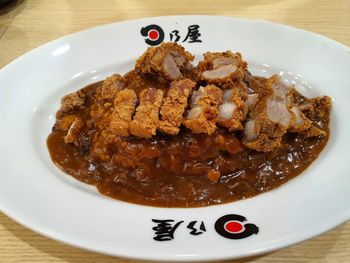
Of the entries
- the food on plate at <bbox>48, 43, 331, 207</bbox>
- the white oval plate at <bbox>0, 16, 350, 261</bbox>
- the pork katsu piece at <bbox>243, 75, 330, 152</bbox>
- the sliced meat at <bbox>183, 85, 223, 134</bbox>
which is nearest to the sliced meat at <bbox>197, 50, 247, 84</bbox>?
the food on plate at <bbox>48, 43, 331, 207</bbox>

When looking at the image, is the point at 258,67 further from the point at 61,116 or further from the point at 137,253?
the point at 137,253

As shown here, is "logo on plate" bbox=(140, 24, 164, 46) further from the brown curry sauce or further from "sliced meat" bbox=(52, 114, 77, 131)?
the brown curry sauce

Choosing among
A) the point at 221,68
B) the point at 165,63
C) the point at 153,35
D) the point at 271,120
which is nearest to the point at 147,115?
the point at 165,63

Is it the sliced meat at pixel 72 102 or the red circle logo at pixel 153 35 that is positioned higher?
the red circle logo at pixel 153 35

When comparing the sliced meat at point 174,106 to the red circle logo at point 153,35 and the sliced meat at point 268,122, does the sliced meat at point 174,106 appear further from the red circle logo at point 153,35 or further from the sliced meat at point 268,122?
the red circle logo at point 153,35

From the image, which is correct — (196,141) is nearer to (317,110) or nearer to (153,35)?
(317,110)

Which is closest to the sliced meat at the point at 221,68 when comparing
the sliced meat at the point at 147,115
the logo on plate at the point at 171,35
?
the sliced meat at the point at 147,115
